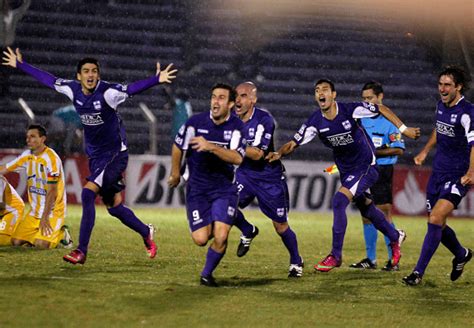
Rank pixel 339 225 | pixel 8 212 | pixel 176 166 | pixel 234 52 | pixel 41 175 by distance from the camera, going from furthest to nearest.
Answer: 1. pixel 234 52
2. pixel 8 212
3. pixel 41 175
4. pixel 339 225
5. pixel 176 166

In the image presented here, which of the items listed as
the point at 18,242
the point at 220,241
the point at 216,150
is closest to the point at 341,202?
the point at 220,241

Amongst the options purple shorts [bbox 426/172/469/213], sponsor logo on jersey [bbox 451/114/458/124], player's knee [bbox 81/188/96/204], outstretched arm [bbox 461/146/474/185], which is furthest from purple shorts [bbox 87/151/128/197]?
outstretched arm [bbox 461/146/474/185]

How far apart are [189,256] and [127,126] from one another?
37.8ft

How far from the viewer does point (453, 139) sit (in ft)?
32.5

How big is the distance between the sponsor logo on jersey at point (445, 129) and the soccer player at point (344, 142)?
412 mm

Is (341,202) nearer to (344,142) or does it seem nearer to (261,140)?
(344,142)

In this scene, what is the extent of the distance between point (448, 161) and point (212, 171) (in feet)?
8.09

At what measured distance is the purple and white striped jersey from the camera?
10.3 m

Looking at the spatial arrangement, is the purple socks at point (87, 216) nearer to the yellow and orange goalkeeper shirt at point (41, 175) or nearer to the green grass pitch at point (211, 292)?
the green grass pitch at point (211, 292)

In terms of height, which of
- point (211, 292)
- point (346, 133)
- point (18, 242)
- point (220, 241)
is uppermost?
point (346, 133)

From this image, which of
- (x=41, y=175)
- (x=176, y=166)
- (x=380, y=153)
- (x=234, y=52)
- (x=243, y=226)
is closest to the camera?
(x=176, y=166)

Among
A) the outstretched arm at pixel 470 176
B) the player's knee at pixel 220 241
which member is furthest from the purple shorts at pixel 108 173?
the outstretched arm at pixel 470 176

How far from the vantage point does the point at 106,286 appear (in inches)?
339

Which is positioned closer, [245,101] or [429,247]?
[429,247]
